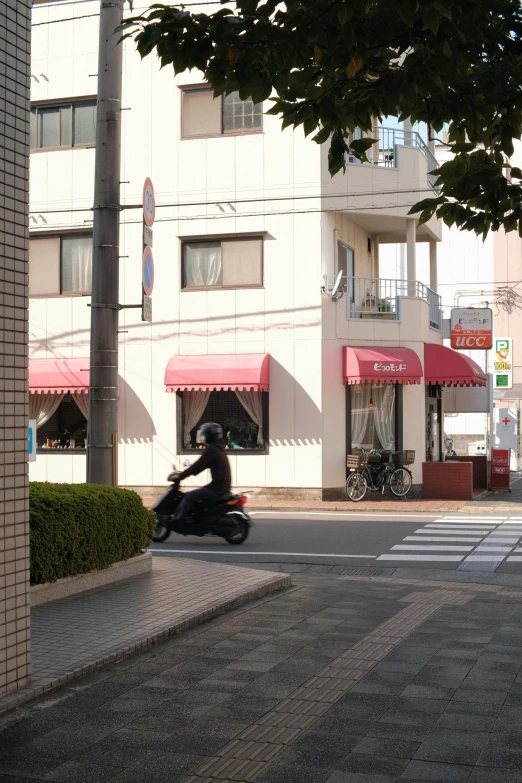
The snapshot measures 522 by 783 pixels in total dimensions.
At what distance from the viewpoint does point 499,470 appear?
84.2 feet

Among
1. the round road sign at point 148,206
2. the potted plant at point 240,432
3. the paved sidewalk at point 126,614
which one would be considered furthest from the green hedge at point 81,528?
the potted plant at point 240,432

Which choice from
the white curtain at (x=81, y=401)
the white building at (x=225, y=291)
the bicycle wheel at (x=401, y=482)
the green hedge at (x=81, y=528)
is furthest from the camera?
the white curtain at (x=81, y=401)

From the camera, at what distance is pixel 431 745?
5266 mm

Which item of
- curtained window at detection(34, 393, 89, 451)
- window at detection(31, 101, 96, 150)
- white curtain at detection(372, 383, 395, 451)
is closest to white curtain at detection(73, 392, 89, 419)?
curtained window at detection(34, 393, 89, 451)

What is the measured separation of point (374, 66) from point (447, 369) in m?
18.0

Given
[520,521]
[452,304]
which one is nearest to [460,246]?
[452,304]

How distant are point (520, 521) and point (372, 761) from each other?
45.1ft

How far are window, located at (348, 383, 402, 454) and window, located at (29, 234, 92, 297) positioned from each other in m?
7.30

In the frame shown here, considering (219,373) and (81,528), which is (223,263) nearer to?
(219,373)

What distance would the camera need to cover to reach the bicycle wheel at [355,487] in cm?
2259

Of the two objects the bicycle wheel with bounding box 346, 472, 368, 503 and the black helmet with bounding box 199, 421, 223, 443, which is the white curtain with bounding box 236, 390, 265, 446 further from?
Result: the black helmet with bounding box 199, 421, 223, 443

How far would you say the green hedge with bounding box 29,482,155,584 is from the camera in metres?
8.85

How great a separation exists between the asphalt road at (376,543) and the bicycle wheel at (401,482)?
12.7ft

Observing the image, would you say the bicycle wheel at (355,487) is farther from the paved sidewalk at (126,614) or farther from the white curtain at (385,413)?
the paved sidewalk at (126,614)
